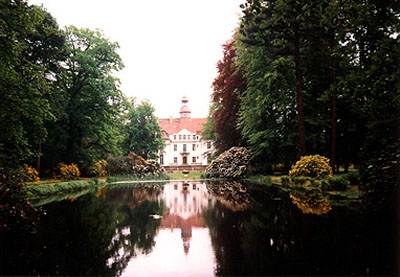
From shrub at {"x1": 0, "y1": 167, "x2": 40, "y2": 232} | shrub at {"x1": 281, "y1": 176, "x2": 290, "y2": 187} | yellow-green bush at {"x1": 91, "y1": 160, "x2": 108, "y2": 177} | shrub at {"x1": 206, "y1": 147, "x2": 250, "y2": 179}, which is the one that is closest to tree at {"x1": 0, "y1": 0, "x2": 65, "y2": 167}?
shrub at {"x1": 0, "y1": 167, "x2": 40, "y2": 232}

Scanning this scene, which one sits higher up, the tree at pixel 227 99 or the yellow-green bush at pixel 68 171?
the tree at pixel 227 99

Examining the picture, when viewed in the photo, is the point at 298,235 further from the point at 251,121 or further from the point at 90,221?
the point at 251,121

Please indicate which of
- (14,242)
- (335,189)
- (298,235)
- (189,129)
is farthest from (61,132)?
(189,129)

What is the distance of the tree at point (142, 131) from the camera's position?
61.1 m

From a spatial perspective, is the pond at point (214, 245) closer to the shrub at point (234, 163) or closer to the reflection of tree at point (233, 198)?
the reflection of tree at point (233, 198)

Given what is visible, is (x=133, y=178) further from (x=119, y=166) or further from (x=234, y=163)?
(x=234, y=163)

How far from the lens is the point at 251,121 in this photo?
27.8 metres

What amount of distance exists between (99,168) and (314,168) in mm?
26076

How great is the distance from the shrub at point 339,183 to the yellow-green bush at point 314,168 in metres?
1.72

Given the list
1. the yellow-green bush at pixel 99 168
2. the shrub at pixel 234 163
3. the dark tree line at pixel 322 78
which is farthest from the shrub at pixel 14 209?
the yellow-green bush at pixel 99 168

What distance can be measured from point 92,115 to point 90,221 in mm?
24966

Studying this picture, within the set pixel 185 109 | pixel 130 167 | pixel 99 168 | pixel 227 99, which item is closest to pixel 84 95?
pixel 99 168

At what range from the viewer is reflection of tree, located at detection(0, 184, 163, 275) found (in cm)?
520

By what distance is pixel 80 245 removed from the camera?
6816 millimetres
